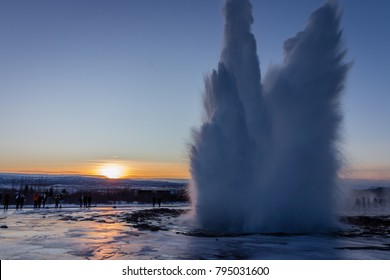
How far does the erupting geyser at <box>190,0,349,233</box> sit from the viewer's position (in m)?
19.5

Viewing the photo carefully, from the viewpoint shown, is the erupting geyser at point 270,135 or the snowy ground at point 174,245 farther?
the erupting geyser at point 270,135

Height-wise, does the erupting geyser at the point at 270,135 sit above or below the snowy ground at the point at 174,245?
above

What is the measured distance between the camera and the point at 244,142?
2044 cm

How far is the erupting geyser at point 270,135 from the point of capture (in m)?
19.5

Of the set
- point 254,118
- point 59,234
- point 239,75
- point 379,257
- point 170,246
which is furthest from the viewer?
point 239,75

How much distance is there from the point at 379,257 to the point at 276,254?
121 inches

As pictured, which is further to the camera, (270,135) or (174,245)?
(270,135)

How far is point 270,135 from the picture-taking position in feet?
70.1

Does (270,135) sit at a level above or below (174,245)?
above

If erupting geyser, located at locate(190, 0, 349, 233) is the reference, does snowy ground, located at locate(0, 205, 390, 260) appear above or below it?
below

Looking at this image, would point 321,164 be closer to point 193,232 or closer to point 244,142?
point 244,142

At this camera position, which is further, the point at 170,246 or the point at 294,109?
the point at 294,109
